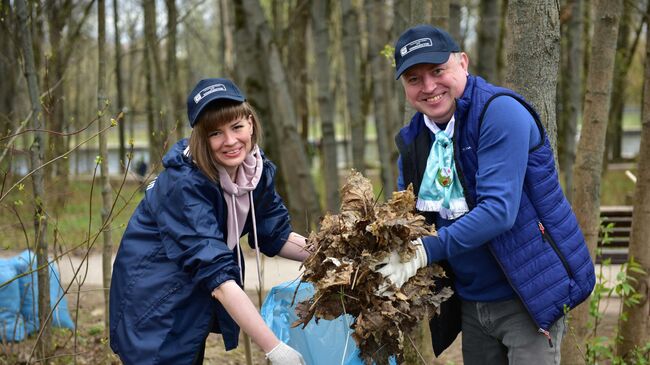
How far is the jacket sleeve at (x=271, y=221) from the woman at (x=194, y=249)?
0.44ft

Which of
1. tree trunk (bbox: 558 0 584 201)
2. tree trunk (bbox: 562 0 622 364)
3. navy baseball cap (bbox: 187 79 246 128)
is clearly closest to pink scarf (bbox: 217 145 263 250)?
navy baseball cap (bbox: 187 79 246 128)

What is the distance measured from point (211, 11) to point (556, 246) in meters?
29.0

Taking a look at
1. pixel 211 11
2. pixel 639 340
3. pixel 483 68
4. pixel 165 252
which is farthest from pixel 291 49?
pixel 211 11

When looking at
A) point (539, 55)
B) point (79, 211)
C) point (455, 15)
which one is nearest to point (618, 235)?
point (455, 15)

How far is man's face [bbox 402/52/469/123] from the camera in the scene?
A: 2.68 metres

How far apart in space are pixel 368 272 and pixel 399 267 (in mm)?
117

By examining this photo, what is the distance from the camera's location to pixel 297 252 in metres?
3.18

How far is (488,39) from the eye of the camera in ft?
36.3

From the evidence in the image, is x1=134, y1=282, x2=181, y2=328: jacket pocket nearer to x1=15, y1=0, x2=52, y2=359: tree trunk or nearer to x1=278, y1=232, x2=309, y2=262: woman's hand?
x1=278, y1=232, x2=309, y2=262: woman's hand

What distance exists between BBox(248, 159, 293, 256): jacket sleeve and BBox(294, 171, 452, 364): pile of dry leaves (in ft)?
1.78

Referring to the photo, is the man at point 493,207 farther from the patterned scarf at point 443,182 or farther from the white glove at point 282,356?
the white glove at point 282,356

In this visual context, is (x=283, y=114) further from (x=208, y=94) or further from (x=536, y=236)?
(x=536, y=236)

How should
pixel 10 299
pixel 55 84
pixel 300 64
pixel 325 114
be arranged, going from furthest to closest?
pixel 300 64
pixel 325 114
pixel 55 84
pixel 10 299

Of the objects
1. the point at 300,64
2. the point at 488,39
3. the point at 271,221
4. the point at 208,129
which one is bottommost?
the point at 271,221
